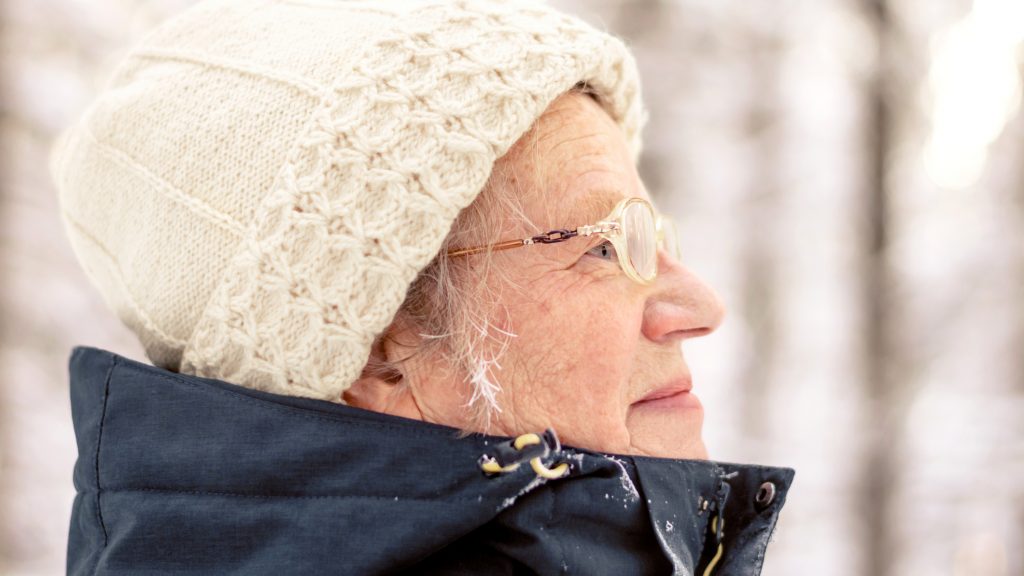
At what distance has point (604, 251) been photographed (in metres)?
1.55

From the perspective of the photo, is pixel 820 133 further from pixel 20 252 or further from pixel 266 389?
pixel 20 252

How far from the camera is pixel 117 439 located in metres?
1.40

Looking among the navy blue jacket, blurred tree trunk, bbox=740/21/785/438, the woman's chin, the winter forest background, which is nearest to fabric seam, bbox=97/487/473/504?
the navy blue jacket

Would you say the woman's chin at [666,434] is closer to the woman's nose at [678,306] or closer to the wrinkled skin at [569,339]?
the wrinkled skin at [569,339]

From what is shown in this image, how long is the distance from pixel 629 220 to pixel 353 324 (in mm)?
578

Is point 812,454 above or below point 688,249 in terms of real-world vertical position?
below

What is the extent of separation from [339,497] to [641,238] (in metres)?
0.76

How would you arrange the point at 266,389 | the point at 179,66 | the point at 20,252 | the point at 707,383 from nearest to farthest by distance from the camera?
the point at 266,389 → the point at 179,66 → the point at 20,252 → the point at 707,383

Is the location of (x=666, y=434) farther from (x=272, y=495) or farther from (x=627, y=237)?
(x=272, y=495)

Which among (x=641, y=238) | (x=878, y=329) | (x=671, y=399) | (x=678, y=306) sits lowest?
(x=671, y=399)

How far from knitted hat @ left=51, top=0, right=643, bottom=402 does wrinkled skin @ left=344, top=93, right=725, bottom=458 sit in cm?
12

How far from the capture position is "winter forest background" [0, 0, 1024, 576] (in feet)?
13.4

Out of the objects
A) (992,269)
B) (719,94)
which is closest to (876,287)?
(992,269)

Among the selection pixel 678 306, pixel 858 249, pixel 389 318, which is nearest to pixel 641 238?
pixel 678 306
